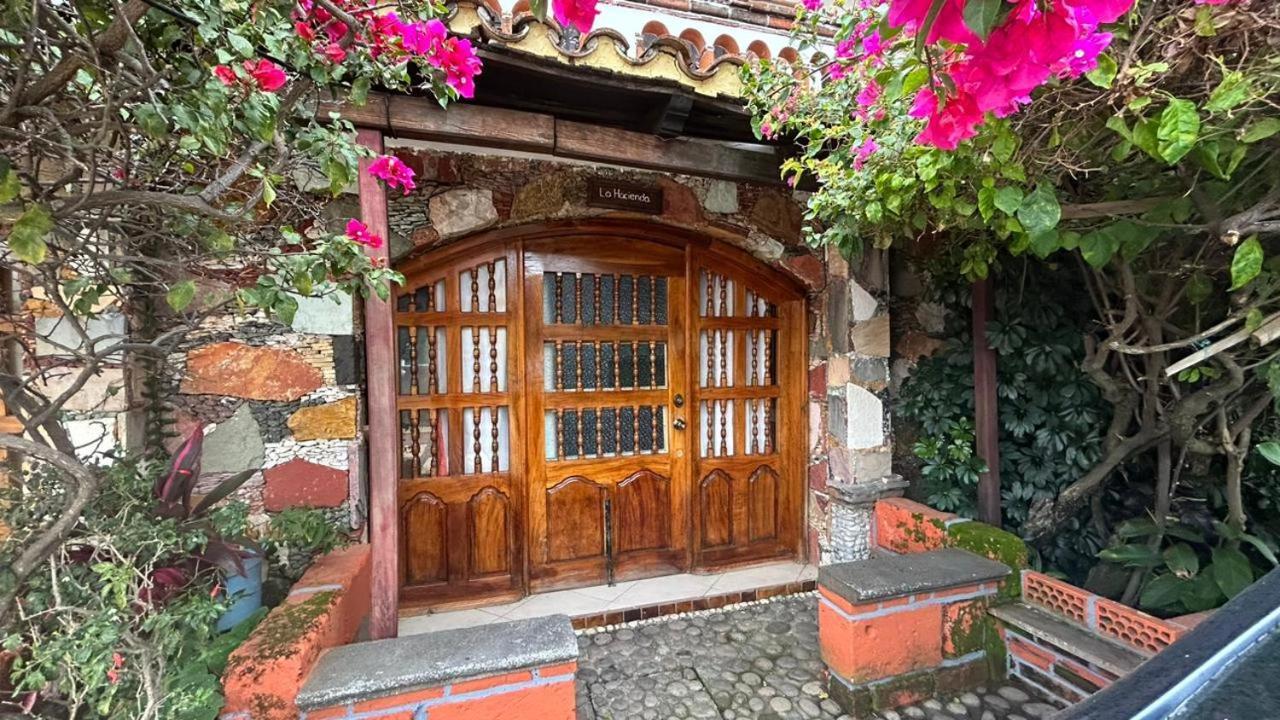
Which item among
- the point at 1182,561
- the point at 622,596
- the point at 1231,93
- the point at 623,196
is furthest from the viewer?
the point at 622,596

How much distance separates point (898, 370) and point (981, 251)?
1.06 metres

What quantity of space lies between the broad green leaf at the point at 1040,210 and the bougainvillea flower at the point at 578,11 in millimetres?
1060

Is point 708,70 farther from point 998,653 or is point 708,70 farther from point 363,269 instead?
point 998,653

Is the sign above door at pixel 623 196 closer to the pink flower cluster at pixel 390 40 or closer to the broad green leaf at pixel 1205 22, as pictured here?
the pink flower cluster at pixel 390 40

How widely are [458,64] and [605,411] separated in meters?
1.83

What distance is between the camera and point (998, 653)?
79.5 inches

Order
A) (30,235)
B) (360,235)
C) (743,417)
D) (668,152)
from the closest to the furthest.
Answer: (30,235) → (360,235) → (668,152) → (743,417)

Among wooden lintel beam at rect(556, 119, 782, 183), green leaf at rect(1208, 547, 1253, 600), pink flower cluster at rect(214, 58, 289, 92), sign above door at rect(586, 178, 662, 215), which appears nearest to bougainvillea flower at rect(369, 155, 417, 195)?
pink flower cluster at rect(214, 58, 289, 92)

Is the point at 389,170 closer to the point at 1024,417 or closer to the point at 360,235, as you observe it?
the point at 360,235

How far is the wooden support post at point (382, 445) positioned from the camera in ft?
5.57

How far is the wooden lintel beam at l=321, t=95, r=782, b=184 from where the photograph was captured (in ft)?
5.45

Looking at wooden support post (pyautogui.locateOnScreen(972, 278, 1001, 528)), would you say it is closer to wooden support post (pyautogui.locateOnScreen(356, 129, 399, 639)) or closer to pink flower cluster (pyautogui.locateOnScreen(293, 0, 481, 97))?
pink flower cluster (pyautogui.locateOnScreen(293, 0, 481, 97))

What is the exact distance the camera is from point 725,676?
208 cm

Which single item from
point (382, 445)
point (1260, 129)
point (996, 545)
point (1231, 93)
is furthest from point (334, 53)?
point (996, 545)
